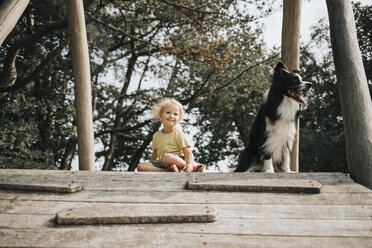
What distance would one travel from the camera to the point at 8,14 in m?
3.29

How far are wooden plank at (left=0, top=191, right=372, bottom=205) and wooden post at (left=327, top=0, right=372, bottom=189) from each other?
39 cm

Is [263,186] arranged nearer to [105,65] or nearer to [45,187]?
[45,187]

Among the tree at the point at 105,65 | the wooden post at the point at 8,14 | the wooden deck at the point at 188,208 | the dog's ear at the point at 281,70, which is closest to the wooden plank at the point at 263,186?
the wooden deck at the point at 188,208

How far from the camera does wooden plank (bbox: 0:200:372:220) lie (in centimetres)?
219

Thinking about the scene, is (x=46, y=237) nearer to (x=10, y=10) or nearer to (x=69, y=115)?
(x=10, y=10)

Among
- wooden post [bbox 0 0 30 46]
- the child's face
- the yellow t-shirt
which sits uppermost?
wooden post [bbox 0 0 30 46]

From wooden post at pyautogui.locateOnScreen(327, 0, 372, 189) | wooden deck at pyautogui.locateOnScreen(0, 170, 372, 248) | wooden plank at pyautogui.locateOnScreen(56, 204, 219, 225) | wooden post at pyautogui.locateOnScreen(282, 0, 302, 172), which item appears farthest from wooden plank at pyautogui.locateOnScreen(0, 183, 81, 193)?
wooden post at pyautogui.locateOnScreen(282, 0, 302, 172)

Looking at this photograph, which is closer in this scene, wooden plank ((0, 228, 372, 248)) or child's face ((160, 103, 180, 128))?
wooden plank ((0, 228, 372, 248))

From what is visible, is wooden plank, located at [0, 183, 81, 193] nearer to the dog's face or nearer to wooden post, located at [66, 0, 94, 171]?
wooden post, located at [66, 0, 94, 171]

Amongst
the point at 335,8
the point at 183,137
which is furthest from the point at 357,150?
the point at 183,137

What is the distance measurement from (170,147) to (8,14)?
218 centimetres

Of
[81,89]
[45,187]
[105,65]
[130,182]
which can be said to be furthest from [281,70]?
[105,65]

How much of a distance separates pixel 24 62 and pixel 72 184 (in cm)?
647

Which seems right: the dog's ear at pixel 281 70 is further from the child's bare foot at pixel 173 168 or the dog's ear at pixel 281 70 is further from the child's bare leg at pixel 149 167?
the child's bare leg at pixel 149 167
